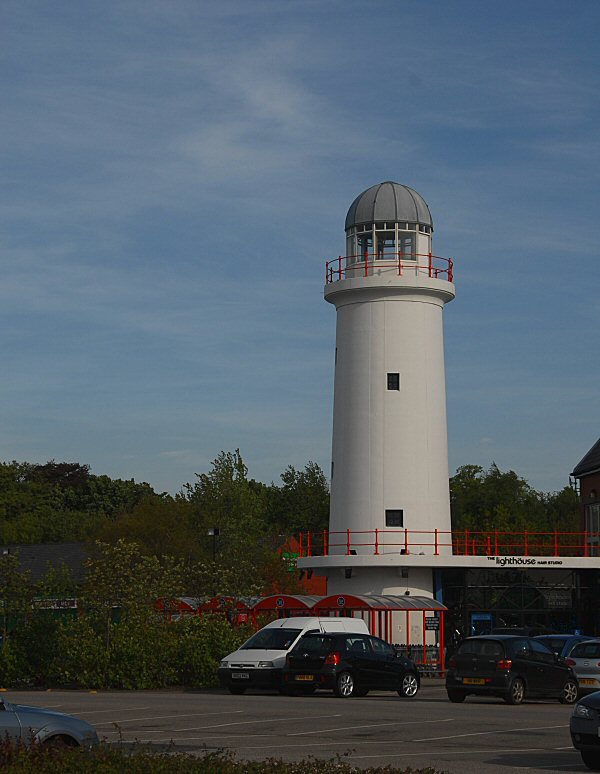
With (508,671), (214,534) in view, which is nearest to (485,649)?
(508,671)

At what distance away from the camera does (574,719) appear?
16.7m

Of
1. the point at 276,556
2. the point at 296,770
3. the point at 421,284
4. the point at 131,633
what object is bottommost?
the point at 296,770

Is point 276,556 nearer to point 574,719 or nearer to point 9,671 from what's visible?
point 9,671

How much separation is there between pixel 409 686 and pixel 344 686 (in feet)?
5.64

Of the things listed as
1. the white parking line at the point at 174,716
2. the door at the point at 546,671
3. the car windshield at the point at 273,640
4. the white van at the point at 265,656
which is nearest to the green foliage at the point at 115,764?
the white parking line at the point at 174,716

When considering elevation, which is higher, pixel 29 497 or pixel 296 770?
pixel 29 497

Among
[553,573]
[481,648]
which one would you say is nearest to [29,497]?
[553,573]

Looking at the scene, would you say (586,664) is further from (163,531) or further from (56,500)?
(56,500)

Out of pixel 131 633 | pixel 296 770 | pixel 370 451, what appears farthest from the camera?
pixel 370 451

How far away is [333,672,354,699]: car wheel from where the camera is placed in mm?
30641

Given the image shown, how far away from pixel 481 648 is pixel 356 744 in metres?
11.0

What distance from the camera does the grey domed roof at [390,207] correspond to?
47.5 m

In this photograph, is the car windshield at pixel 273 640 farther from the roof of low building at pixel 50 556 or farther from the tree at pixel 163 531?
the roof of low building at pixel 50 556

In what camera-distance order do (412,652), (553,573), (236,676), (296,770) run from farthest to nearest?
(553,573) < (412,652) < (236,676) < (296,770)
